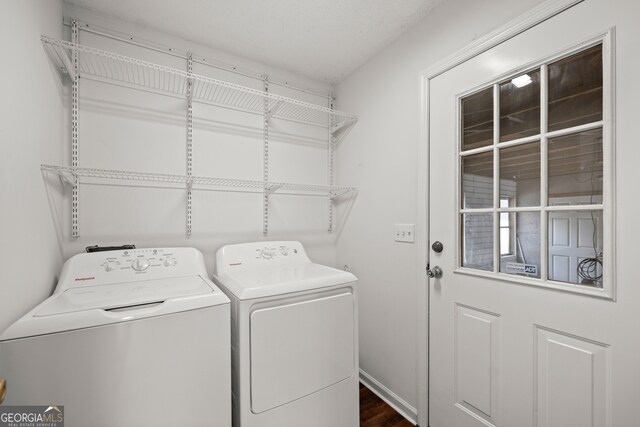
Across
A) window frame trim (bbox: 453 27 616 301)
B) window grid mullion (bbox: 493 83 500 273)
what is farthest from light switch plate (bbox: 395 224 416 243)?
window grid mullion (bbox: 493 83 500 273)

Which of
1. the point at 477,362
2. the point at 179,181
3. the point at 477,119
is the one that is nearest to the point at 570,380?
the point at 477,362

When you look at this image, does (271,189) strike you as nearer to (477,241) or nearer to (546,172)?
(477,241)

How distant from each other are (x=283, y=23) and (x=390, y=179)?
3.94ft

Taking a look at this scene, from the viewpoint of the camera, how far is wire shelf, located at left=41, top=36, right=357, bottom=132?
1.35m

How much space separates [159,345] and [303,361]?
66cm

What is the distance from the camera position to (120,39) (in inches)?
64.2

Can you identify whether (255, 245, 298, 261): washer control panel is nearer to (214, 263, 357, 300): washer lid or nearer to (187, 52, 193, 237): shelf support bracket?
Result: (214, 263, 357, 300): washer lid

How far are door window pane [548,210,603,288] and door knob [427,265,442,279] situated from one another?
1.67 feet

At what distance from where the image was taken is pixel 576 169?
1070mm

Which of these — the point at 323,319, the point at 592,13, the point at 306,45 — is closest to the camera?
the point at 592,13

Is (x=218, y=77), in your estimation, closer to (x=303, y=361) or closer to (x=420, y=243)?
(x=420, y=243)

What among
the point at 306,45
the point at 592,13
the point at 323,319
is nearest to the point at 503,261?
the point at 323,319

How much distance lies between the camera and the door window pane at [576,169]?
1021 millimetres

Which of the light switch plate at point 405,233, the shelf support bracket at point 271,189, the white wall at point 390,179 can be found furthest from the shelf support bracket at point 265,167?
the light switch plate at point 405,233
